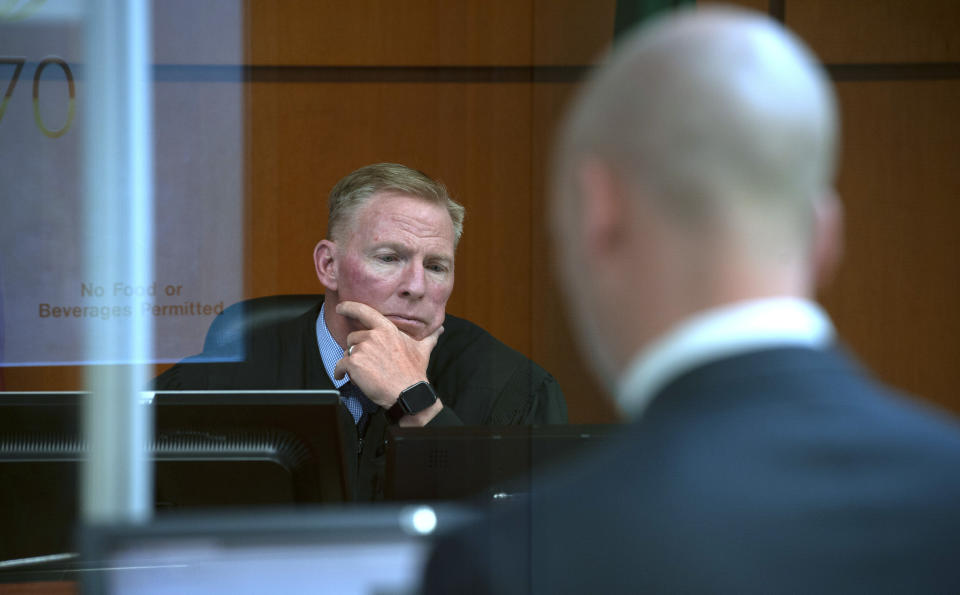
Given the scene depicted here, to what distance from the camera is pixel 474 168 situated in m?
2.89

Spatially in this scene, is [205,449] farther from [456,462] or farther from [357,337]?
[357,337]

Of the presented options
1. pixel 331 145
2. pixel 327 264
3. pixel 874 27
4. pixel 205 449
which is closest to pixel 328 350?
pixel 327 264

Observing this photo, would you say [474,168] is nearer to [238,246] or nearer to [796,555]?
[238,246]

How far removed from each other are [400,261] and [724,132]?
170 centimetres

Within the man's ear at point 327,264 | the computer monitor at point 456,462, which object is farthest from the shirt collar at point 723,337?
the man's ear at point 327,264

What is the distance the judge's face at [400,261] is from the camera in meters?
2.06

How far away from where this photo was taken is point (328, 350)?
202cm

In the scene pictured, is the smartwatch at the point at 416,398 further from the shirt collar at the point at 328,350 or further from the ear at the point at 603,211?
the ear at the point at 603,211

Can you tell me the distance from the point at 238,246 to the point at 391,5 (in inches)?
35.1

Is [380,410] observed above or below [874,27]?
below

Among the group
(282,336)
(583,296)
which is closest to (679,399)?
(583,296)

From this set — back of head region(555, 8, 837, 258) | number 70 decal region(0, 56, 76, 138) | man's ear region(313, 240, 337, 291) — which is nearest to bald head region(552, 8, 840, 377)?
back of head region(555, 8, 837, 258)

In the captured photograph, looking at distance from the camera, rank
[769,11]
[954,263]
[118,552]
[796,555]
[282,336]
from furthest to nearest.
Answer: [954,263], [769,11], [282,336], [118,552], [796,555]

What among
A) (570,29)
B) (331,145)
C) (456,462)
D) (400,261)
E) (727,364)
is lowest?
(456,462)
